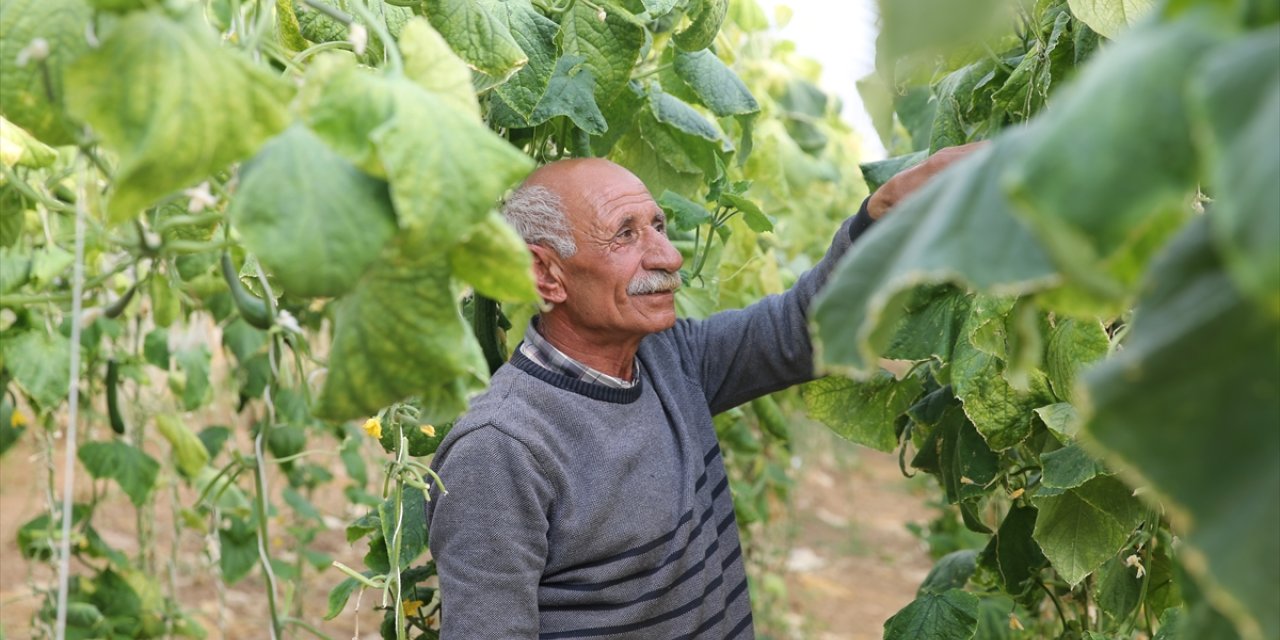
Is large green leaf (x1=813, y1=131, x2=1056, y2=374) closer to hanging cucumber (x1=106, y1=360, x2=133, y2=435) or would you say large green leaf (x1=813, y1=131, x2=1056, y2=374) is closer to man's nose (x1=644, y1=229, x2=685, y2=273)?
man's nose (x1=644, y1=229, x2=685, y2=273)

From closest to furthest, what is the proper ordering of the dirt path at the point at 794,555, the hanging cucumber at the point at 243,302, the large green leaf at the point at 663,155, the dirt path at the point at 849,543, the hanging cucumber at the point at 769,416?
the hanging cucumber at the point at 243,302 → the large green leaf at the point at 663,155 → the hanging cucumber at the point at 769,416 → the dirt path at the point at 794,555 → the dirt path at the point at 849,543

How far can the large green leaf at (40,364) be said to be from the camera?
2143mm

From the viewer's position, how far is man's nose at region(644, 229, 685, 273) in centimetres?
190

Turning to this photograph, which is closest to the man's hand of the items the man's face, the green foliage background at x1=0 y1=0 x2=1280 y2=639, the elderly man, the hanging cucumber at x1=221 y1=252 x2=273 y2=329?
the elderly man

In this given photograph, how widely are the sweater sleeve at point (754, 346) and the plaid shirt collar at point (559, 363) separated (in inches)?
8.4

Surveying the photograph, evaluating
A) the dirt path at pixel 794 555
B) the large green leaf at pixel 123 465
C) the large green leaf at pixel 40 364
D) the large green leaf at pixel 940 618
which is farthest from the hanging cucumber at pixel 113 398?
the large green leaf at pixel 940 618

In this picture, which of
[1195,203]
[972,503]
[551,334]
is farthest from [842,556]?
[1195,203]

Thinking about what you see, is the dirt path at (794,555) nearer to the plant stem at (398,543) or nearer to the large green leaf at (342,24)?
the plant stem at (398,543)

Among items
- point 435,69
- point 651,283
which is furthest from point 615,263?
point 435,69

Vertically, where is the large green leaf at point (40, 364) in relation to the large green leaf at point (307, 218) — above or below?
below

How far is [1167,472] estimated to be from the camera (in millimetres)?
513

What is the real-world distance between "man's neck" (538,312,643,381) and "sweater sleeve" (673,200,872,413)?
0.54ft

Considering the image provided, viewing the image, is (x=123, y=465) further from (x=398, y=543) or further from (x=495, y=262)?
(x=495, y=262)

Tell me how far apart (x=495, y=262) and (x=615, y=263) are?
1.11 m
